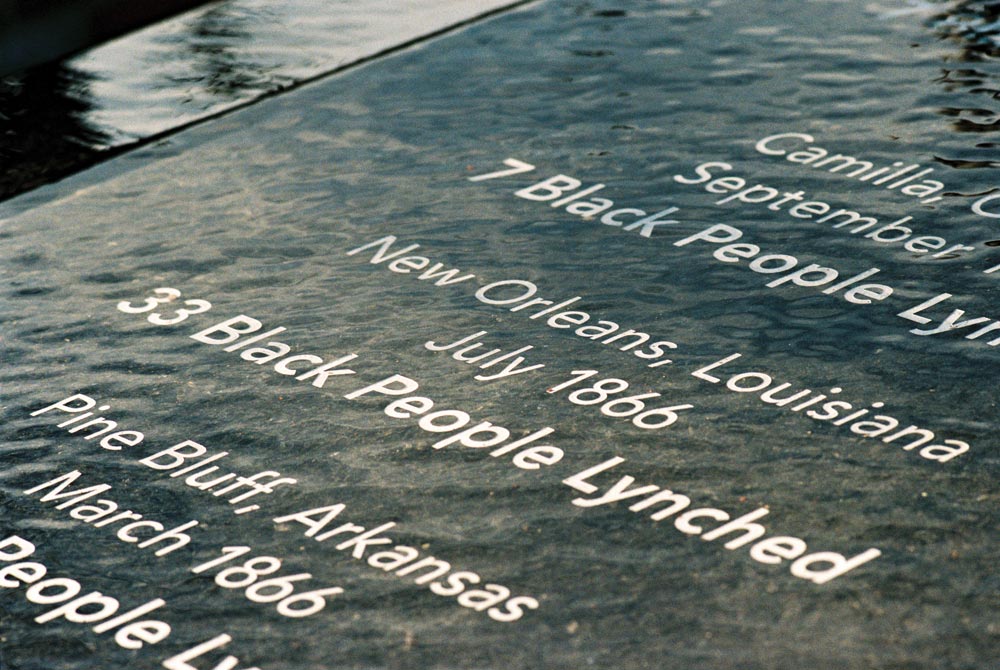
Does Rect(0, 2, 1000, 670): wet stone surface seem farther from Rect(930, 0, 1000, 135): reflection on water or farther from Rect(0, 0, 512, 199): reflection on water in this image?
Rect(0, 0, 512, 199): reflection on water

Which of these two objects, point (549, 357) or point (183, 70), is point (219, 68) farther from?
point (549, 357)

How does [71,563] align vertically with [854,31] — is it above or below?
below

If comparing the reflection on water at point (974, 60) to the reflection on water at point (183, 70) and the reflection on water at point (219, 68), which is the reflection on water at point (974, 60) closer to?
the reflection on water at point (219, 68)

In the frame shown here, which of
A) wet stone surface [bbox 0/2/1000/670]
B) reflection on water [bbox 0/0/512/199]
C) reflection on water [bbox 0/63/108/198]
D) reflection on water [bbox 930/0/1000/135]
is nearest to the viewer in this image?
wet stone surface [bbox 0/2/1000/670]

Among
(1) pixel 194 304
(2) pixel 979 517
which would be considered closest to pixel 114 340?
(1) pixel 194 304

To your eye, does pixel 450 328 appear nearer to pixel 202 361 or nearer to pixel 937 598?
pixel 202 361

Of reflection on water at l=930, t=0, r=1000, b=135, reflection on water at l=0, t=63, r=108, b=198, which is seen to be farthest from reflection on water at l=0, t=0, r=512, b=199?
reflection on water at l=930, t=0, r=1000, b=135

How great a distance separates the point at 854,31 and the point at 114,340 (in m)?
3.44

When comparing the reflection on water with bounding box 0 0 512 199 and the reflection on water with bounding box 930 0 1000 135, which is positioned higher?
the reflection on water with bounding box 0 0 512 199

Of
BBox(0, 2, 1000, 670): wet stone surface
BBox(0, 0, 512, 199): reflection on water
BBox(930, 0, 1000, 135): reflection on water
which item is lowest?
BBox(0, 2, 1000, 670): wet stone surface

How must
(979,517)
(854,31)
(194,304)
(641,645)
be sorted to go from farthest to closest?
(854,31)
(194,304)
(979,517)
(641,645)

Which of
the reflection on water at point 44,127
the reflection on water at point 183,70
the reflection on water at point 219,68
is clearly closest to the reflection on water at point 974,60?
the reflection on water at point 219,68

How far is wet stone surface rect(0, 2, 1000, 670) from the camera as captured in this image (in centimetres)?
297

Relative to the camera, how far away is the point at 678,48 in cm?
605
